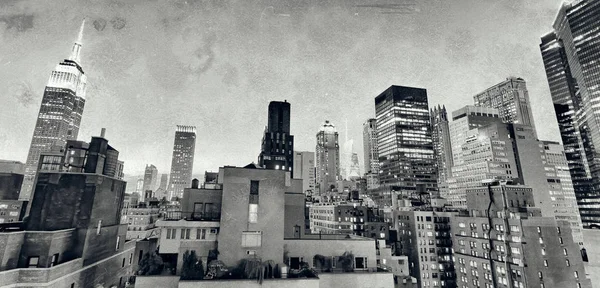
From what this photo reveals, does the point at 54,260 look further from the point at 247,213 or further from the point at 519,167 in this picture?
the point at 519,167

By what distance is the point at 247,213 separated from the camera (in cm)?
3172

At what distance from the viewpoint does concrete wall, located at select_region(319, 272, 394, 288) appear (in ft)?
105

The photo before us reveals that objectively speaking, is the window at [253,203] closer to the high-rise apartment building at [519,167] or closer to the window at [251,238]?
the window at [251,238]

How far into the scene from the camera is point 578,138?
6304 inches

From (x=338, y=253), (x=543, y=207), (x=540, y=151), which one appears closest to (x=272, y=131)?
(x=338, y=253)

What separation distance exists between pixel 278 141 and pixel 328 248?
3936 inches

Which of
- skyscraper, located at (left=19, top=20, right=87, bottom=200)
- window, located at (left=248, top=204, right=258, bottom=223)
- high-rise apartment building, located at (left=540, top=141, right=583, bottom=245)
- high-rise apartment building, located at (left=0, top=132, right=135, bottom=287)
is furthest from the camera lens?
skyscraper, located at (left=19, top=20, right=87, bottom=200)


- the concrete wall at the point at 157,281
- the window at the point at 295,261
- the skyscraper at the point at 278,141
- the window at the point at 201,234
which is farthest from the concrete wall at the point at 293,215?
the skyscraper at the point at 278,141

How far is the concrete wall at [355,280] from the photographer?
32.1m

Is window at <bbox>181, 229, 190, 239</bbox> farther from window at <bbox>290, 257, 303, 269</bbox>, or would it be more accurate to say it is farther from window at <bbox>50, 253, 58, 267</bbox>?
window at <bbox>50, 253, 58, 267</bbox>

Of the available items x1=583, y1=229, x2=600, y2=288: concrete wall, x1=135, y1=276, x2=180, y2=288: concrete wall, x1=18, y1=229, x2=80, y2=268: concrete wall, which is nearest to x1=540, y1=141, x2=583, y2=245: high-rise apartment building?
x1=583, y1=229, x2=600, y2=288: concrete wall

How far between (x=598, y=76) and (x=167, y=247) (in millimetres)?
169429

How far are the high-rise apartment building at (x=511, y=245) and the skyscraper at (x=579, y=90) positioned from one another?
81.4m

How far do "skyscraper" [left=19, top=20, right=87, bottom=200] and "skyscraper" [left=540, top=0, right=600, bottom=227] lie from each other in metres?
257
